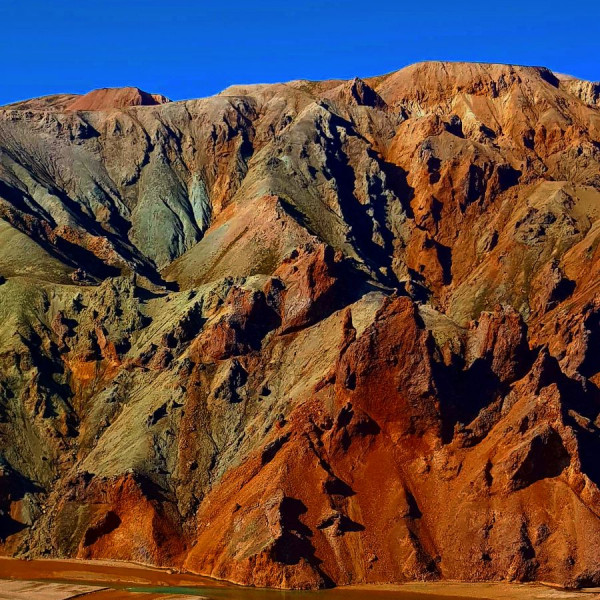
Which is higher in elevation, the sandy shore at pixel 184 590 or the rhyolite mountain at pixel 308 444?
the rhyolite mountain at pixel 308 444

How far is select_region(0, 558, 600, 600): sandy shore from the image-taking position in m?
132

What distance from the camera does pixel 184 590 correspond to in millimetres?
136375

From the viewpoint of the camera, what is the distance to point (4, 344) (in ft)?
632

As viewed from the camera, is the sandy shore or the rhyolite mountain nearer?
the sandy shore

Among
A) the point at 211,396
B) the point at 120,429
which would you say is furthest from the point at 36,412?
the point at 211,396

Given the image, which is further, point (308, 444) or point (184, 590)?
point (308, 444)

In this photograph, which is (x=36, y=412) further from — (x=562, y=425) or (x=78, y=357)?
(x=562, y=425)

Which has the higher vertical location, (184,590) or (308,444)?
(308,444)

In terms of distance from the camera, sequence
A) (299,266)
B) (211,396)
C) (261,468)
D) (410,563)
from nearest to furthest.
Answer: (410,563), (261,468), (211,396), (299,266)

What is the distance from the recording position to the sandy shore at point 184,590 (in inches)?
5217

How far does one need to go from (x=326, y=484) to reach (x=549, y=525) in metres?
23.8

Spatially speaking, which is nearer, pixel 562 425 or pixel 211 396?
pixel 562 425

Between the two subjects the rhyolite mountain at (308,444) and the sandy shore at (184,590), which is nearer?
the sandy shore at (184,590)

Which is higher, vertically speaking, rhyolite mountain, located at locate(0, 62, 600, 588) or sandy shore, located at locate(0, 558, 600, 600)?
rhyolite mountain, located at locate(0, 62, 600, 588)
